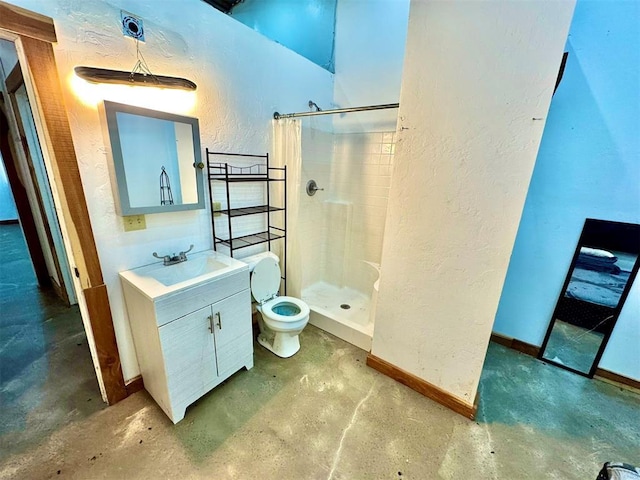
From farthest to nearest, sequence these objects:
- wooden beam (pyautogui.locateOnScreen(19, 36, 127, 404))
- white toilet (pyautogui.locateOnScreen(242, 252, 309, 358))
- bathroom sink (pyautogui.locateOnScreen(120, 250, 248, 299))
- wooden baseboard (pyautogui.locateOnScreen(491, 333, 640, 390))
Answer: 1. white toilet (pyautogui.locateOnScreen(242, 252, 309, 358))
2. wooden baseboard (pyautogui.locateOnScreen(491, 333, 640, 390))
3. bathroom sink (pyautogui.locateOnScreen(120, 250, 248, 299))
4. wooden beam (pyautogui.locateOnScreen(19, 36, 127, 404))

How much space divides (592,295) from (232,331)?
2493 millimetres

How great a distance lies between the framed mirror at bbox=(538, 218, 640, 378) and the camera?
167 cm

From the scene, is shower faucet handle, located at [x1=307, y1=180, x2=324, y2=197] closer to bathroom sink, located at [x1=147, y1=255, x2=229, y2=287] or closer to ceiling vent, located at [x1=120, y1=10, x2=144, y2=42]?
bathroom sink, located at [x1=147, y1=255, x2=229, y2=287]

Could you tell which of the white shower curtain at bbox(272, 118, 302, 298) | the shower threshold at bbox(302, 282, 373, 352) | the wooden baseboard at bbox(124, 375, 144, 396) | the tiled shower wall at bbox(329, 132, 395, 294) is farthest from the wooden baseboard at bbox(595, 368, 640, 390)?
the wooden baseboard at bbox(124, 375, 144, 396)

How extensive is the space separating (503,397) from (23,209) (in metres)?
4.59

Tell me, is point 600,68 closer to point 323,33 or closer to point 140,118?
point 323,33

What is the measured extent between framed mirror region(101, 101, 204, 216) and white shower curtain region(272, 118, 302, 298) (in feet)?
2.28

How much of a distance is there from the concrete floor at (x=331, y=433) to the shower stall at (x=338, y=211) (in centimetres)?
65

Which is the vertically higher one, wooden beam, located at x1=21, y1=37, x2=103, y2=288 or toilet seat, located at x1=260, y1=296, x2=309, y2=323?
wooden beam, located at x1=21, y1=37, x2=103, y2=288

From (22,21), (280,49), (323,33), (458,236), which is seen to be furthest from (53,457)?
(323,33)

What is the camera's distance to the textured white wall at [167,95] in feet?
3.95

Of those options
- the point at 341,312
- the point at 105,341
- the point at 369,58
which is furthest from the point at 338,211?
the point at 105,341

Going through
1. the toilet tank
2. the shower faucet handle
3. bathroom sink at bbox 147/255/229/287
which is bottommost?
the toilet tank

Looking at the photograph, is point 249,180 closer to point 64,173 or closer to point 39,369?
point 64,173
